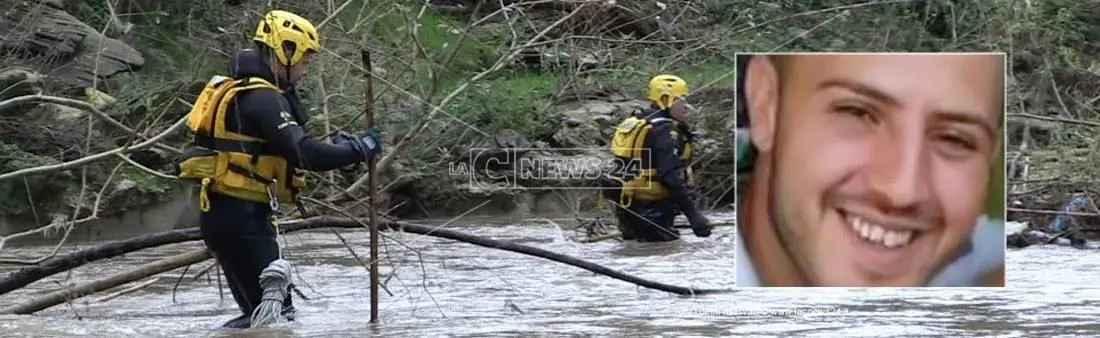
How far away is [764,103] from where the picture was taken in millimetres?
5145

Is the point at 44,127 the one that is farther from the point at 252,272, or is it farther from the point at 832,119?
the point at 832,119

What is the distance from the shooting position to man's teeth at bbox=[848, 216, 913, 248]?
5.09 m

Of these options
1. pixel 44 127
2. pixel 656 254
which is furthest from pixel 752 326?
pixel 44 127

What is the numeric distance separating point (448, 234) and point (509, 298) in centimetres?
74

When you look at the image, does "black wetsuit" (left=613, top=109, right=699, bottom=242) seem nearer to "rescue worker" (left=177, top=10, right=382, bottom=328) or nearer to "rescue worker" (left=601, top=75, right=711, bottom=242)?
"rescue worker" (left=601, top=75, right=711, bottom=242)

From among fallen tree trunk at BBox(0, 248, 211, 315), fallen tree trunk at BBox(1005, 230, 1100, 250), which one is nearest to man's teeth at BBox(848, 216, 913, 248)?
fallen tree trunk at BBox(0, 248, 211, 315)

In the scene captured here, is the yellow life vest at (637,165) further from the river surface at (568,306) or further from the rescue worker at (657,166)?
the river surface at (568,306)

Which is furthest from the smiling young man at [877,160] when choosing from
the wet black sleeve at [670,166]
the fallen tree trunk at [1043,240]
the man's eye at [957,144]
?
the fallen tree trunk at [1043,240]

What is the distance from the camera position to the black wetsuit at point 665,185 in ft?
37.8

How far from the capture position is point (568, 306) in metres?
7.88

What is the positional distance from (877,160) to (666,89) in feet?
21.3

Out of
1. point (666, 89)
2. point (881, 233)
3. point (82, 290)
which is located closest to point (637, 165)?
point (666, 89)

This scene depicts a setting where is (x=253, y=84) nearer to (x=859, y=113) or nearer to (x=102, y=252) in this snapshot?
(x=102, y=252)

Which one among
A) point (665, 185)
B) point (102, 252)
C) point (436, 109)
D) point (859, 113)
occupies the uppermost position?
point (859, 113)
